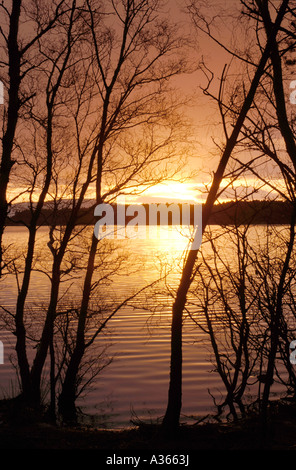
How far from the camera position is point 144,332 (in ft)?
100

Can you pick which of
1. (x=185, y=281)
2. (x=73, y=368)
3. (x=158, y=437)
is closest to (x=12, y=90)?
(x=185, y=281)

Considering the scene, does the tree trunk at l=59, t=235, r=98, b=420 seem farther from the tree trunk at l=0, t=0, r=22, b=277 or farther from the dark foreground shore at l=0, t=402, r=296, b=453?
the dark foreground shore at l=0, t=402, r=296, b=453

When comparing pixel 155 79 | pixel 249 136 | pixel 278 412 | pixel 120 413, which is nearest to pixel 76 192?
pixel 155 79

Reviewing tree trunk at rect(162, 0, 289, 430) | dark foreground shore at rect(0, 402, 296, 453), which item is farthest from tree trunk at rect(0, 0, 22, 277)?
dark foreground shore at rect(0, 402, 296, 453)

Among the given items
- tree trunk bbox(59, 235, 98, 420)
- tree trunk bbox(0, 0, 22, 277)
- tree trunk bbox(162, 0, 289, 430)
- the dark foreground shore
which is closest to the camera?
the dark foreground shore

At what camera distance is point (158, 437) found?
8008mm

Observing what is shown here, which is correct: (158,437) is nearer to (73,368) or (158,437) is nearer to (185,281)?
(185,281)

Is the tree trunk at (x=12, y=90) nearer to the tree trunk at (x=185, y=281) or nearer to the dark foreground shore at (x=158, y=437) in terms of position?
the tree trunk at (x=185, y=281)

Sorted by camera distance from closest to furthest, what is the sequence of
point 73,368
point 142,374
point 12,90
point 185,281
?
point 185,281
point 12,90
point 73,368
point 142,374

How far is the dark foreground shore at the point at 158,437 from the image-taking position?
7375 millimetres

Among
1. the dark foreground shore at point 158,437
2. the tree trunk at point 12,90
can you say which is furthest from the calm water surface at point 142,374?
the dark foreground shore at point 158,437

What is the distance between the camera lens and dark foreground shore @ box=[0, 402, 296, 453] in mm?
7375

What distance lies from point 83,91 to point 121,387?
1232cm
